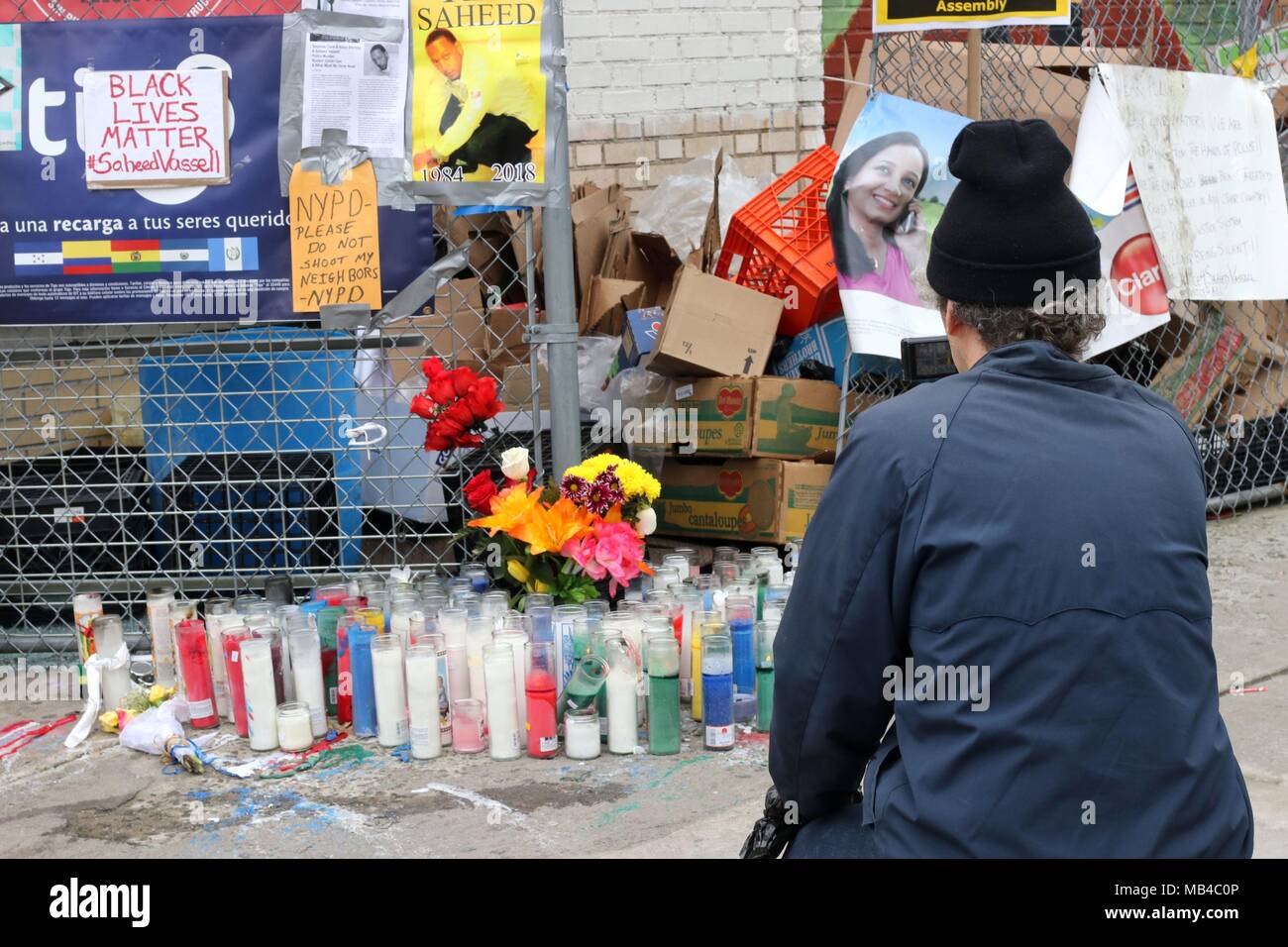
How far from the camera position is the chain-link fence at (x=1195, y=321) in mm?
6383

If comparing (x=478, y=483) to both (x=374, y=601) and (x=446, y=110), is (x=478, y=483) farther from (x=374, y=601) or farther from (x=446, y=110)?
(x=446, y=110)

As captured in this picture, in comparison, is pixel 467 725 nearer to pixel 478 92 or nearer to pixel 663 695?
pixel 663 695

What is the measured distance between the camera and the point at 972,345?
2.03m

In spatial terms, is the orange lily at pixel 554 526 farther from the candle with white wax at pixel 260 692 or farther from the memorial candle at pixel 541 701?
the candle with white wax at pixel 260 692

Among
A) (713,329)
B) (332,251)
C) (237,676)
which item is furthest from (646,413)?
(237,676)

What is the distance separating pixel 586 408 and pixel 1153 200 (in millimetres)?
2715

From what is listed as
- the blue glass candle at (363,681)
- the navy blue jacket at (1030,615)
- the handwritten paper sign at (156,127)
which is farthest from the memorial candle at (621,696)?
the handwritten paper sign at (156,127)

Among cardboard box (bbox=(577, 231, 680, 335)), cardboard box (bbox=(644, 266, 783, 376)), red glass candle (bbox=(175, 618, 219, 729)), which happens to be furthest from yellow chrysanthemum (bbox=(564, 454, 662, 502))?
cardboard box (bbox=(577, 231, 680, 335))

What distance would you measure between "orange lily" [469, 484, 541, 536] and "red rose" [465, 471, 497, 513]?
0.17 ft

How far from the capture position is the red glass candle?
4121 mm

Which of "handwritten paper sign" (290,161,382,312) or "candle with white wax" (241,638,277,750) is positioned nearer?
"candle with white wax" (241,638,277,750)

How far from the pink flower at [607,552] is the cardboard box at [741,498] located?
0.92 meters

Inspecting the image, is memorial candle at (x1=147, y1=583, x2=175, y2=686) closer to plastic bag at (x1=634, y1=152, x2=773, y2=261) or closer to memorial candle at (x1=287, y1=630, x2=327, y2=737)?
memorial candle at (x1=287, y1=630, x2=327, y2=737)
